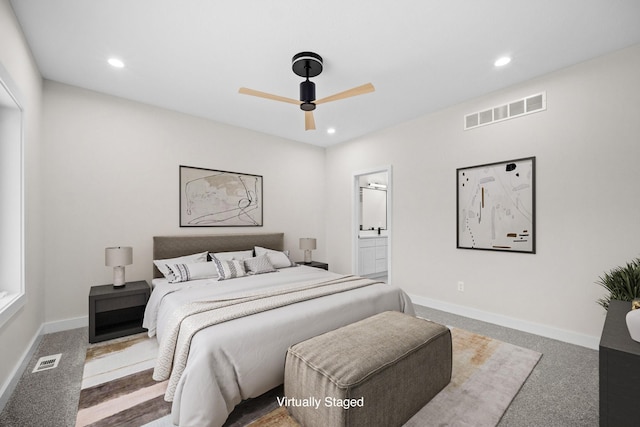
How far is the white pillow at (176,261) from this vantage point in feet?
10.9

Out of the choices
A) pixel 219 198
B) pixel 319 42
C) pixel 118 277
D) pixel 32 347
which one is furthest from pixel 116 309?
pixel 319 42

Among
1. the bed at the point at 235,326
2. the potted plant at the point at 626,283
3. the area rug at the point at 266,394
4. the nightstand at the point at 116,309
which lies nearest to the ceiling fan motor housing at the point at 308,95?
the bed at the point at 235,326

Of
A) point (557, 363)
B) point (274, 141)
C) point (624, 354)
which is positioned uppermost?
point (274, 141)

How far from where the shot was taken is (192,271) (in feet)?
10.6

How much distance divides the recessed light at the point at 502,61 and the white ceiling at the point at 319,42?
6 cm

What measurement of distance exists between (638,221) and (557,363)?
55.8 inches

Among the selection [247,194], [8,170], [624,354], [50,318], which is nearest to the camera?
[624,354]

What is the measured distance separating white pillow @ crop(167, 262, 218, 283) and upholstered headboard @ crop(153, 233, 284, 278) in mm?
420

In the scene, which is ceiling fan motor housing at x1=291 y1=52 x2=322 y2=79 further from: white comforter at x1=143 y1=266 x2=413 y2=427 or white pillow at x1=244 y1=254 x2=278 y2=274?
white pillow at x1=244 y1=254 x2=278 y2=274

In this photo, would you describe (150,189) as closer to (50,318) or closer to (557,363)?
(50,318)

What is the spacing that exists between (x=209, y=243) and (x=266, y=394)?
242 cm

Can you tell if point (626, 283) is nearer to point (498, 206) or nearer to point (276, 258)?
point (498, 206)

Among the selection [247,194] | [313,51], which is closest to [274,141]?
[247,194]

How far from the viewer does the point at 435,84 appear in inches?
122
